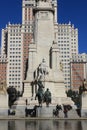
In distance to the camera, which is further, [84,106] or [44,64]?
[44,64]

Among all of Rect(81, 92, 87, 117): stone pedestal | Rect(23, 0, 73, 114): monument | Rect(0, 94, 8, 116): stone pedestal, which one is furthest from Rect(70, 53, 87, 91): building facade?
Rect(0, 94, 8, 116): stone pedestal

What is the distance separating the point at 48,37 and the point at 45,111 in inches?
959

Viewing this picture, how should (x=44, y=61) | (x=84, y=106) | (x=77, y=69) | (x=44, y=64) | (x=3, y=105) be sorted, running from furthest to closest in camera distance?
(x=77, y=69)
(x=44, y=61)
(x=44, y=64)
(x=3, y=105)
(x=84, y=106)

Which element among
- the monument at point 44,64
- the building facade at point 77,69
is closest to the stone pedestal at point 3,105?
the monument at point 44,64

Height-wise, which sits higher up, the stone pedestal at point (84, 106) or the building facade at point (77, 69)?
the building facade at point (77, 69)

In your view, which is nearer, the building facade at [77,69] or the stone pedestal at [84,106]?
the stone pedestal at [84,106]

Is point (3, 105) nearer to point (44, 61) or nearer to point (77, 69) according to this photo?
point (44, 61)

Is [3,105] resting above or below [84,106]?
above

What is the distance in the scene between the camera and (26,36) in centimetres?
19700

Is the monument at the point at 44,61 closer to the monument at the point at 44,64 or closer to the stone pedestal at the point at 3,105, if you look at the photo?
the monument at the point at 44,64

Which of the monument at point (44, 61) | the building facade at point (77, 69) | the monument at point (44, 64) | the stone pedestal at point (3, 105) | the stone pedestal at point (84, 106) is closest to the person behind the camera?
the stone pedestal at point (84, 106)

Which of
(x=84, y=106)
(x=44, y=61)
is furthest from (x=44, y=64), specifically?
(x=84, y=106)

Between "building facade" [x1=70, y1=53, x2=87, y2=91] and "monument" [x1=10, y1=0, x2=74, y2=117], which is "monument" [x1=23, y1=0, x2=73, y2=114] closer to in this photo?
"monument" [x1=10, y1=0, x2=74, y2=117]

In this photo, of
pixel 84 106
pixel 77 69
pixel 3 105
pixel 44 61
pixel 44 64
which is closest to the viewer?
pixel 84 106
